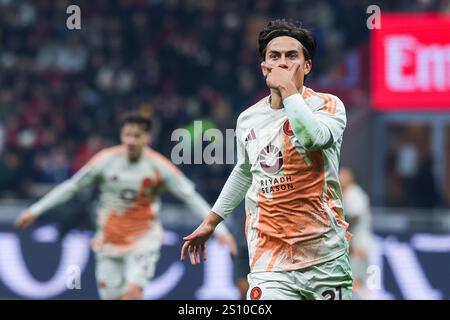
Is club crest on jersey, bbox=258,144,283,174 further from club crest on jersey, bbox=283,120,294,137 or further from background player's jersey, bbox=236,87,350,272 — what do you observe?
club crest on jersey, bbox=283,120,294,137

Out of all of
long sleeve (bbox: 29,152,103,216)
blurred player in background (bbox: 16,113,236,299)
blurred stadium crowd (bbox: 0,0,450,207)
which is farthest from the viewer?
blurred stadium crowd (bbox: 0,0,450,207)

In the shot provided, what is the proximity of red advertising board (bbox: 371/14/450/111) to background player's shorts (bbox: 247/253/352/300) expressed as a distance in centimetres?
1046

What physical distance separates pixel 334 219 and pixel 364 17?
47.2 ft

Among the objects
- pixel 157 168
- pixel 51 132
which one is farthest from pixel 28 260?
pixel 51 132

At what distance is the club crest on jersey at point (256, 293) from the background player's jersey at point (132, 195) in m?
4.22

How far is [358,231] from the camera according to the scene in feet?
44.9

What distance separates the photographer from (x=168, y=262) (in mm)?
13945

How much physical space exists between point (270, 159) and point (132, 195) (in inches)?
176

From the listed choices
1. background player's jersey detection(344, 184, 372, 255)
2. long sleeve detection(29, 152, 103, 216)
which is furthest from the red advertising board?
long sleeve detection(29, 152, 103, 216)

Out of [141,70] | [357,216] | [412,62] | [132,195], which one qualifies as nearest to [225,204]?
[132,195]

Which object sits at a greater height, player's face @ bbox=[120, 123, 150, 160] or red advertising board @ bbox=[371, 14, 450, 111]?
red advertising board @ bbox=[371, 14, 450, 111]

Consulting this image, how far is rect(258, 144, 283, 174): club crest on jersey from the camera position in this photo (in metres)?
6.17

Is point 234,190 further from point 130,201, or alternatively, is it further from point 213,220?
point 130,201

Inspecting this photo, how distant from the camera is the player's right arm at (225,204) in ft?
21.0
